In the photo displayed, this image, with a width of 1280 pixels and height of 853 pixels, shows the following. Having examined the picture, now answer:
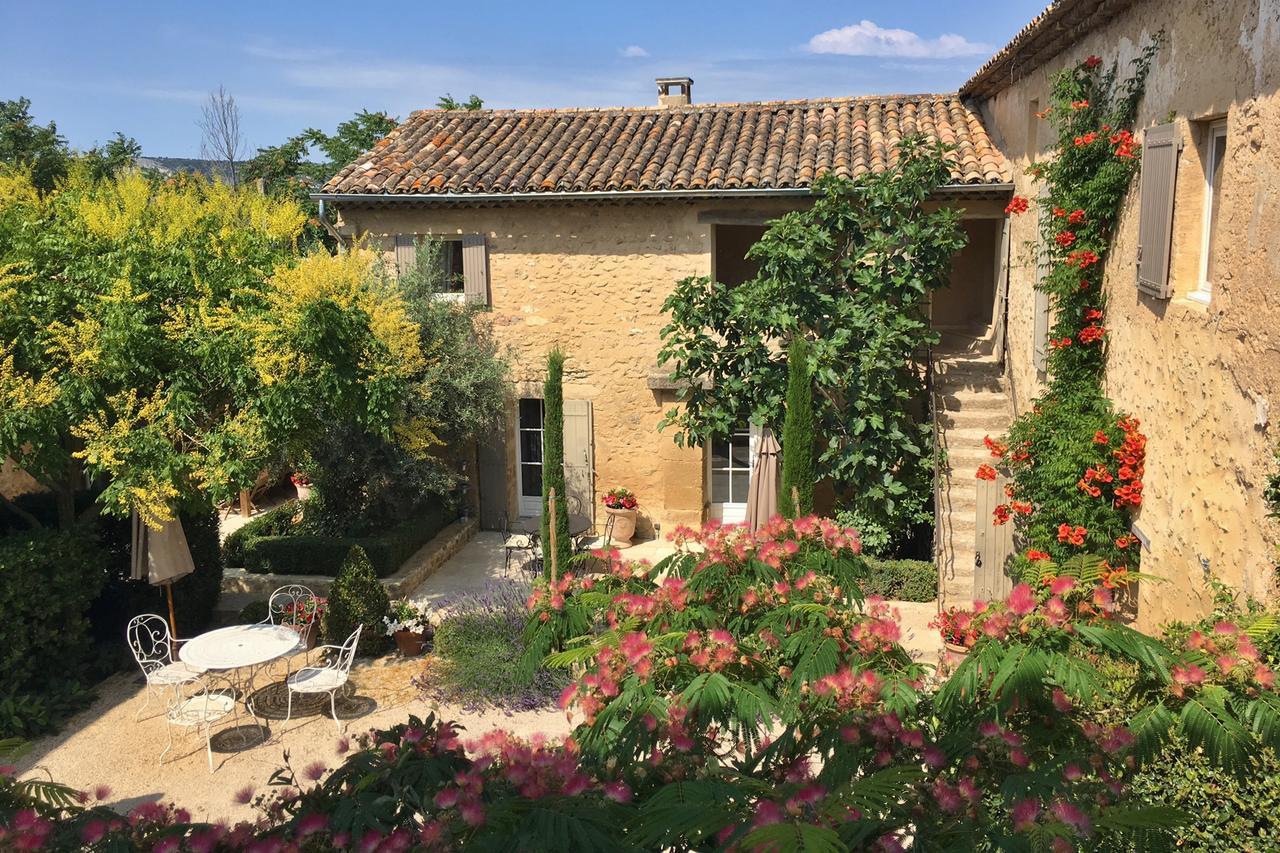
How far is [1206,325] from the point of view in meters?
6.29

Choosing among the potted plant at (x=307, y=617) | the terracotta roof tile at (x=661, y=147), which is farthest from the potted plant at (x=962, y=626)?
the terracotta roof tile at (x=661, y=147)

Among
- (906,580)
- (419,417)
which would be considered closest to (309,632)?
(419,417)

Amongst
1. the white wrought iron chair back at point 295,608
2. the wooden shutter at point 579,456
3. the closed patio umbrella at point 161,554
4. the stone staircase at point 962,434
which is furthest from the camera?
the wooden shutter at point 579,456

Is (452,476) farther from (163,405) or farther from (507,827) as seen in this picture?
(507,827)

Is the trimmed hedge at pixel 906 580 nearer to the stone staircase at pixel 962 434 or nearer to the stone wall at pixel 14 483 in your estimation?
the stone staircase at pixel 962 434

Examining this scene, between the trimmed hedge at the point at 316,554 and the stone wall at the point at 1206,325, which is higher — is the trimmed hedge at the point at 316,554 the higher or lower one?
the lower one

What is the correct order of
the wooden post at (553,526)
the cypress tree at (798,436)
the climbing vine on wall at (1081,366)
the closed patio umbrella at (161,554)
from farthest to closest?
A: 1. the cypress tree at (798,436)
2. the wooden post at (553,526)
3. the closed patio umbrella at (161,554)
4. the climbing vine on wall at (1081,366)

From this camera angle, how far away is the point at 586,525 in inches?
547

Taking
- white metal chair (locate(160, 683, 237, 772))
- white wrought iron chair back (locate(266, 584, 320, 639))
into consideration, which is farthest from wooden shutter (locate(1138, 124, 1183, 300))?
white wrought iron chair back (locate(266, 584, 320, 639))

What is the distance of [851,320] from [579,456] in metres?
4.56

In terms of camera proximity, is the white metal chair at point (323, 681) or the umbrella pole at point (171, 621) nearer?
the white metal chair at point (323, 681)

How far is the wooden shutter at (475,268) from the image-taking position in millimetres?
13578

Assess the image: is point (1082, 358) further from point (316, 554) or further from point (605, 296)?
point (316, 554)

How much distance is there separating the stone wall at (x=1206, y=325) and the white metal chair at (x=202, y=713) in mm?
7607
